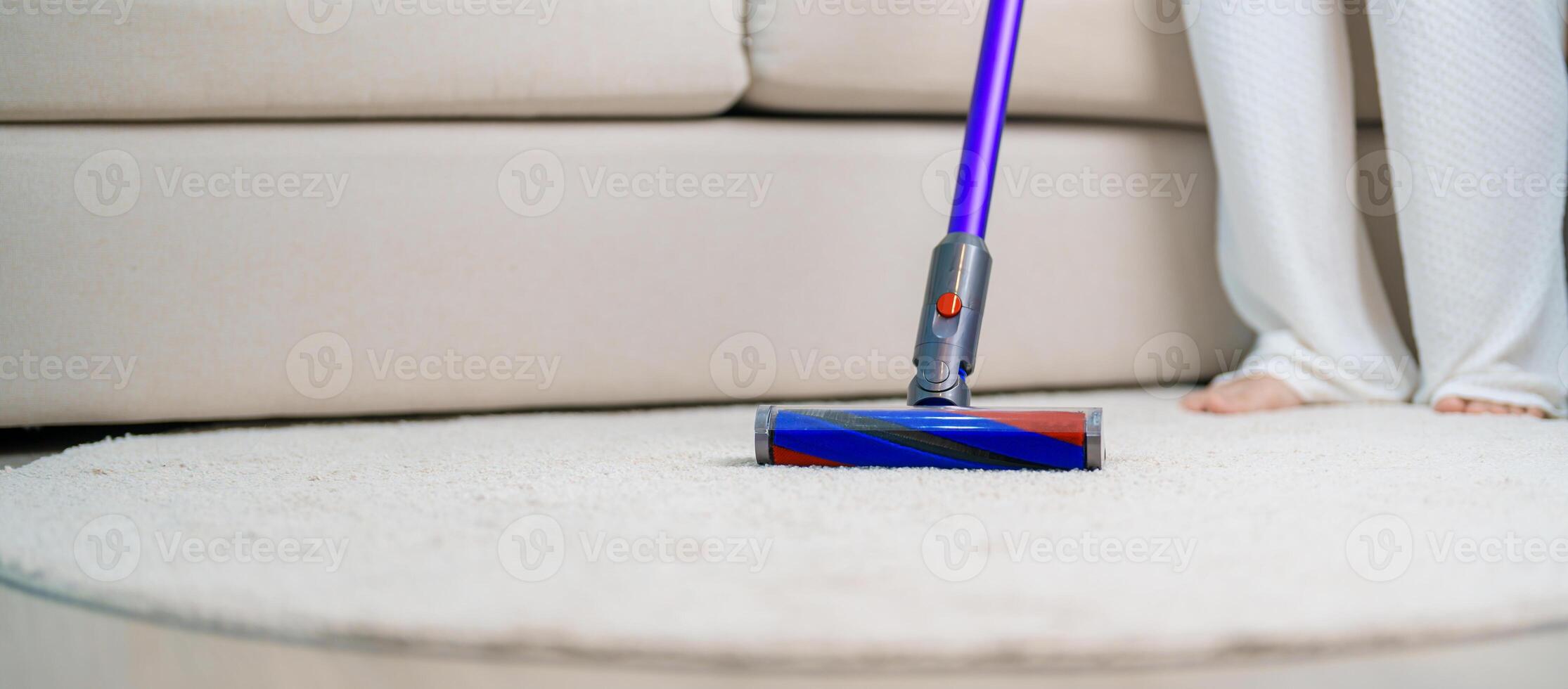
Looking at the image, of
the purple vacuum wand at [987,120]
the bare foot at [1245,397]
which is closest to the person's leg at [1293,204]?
the bare foot at [1245,397]

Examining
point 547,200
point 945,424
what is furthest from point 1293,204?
point 547,200

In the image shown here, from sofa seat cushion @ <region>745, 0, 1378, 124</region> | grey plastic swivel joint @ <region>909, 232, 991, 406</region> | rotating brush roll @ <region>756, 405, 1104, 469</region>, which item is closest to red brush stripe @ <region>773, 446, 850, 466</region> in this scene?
rotating brush roll @ <region>756, 405, 1104, 469</region>

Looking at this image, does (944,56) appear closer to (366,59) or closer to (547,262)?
(547,262)

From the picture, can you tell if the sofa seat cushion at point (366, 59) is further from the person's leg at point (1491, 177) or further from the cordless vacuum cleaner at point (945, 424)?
the person's leg at point (1491, 177)

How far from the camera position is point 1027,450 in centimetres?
65

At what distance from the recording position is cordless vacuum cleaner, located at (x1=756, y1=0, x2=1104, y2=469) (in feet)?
2.15

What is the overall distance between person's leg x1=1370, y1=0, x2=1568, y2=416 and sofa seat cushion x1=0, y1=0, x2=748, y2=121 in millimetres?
673

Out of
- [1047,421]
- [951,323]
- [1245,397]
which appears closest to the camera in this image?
[1047,421]

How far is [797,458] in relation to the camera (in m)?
0.69

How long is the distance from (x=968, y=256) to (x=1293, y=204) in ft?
1.57

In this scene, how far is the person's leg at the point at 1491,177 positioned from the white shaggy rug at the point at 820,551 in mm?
284

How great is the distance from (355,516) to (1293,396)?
92 cm

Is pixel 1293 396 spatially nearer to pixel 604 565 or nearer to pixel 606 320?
pixel 606 320

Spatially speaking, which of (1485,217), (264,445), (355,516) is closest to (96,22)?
(264,445)
